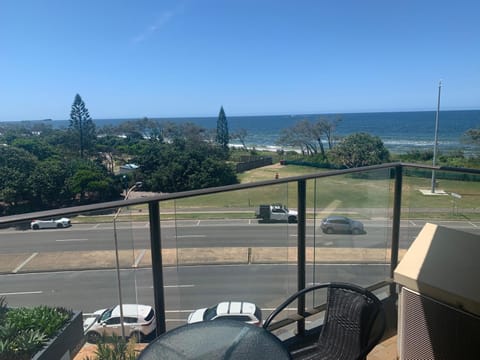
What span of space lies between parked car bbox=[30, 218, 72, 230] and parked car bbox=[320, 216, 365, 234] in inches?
53.4

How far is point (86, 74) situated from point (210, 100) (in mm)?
22150

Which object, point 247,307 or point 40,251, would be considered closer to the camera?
point 40,251

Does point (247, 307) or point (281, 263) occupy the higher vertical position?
point (281, 263)

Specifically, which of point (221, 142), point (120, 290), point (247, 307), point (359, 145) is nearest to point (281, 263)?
point (247, 307)

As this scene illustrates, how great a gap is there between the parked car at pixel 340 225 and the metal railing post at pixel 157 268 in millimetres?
986

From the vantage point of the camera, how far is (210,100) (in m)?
68.1

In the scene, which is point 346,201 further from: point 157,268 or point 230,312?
point 157,268

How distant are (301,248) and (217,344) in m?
0.97

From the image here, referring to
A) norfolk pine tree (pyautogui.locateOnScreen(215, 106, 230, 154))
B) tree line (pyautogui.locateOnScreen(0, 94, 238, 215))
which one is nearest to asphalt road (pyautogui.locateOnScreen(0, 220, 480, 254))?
tree line (pyautogui.locateOnScreen(0, 94, 238, 215))

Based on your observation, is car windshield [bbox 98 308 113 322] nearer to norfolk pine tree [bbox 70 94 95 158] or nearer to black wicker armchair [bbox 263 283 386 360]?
black wicker armchair [bbox 263 283 386 360]

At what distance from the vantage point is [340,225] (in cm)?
221

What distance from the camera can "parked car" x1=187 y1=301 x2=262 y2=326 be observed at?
5.28 ft

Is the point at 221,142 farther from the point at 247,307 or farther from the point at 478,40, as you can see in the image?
the point at 247,307

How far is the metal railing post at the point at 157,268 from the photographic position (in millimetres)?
1499
